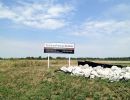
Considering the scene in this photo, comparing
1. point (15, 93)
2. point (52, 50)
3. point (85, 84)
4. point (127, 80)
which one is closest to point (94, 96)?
point (85, 84)

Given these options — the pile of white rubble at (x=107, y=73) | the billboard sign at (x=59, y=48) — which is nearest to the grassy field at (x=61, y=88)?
the pile of white rubble at (x=107, y=73)

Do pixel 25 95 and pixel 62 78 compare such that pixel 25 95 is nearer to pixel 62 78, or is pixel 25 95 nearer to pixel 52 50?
pixel 62 78

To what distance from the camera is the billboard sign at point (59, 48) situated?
2411 centimetres

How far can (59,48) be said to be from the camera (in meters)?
24.3

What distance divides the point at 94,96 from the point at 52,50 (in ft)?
38.4

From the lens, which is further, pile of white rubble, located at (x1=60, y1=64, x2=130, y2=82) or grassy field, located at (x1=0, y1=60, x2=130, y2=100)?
pile of white rubble, located at (x1=60, y1=64, x2=130, y2=82)

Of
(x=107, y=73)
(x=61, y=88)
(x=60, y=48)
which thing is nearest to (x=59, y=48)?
(x=60, y=48)

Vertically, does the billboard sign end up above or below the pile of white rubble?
above

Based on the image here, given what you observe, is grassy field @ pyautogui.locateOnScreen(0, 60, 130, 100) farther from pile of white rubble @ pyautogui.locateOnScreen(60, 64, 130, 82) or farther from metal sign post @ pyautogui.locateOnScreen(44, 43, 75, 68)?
metal sign post @ pyautogui.locateOnScreen(44, 43, 75, 68)

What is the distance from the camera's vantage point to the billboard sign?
2411cm

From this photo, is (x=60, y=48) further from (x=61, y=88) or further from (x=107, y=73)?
(x=61, y=88)

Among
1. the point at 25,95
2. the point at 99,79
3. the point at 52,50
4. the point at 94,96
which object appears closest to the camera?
the point at 94,96

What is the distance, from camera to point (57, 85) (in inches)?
572

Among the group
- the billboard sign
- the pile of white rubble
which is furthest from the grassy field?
the billboard sign
